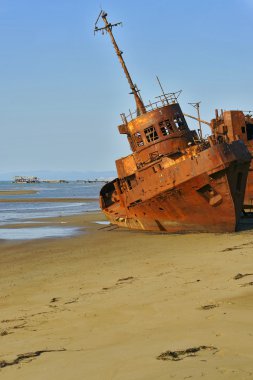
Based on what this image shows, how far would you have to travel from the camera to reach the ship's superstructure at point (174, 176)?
600 inches

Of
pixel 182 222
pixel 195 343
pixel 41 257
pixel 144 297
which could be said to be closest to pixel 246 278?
pixel 144 297

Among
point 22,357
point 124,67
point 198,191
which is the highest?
point 124,67

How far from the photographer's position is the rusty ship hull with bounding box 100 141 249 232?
15109 mm

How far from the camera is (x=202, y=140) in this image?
16922 mm

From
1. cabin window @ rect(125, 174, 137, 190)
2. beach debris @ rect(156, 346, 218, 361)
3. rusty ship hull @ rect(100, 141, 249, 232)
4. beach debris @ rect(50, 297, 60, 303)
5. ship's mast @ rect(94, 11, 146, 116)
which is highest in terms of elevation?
ship's mast @ rect(94, 11, 146, 116)

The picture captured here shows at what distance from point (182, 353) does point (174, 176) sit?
1181cm

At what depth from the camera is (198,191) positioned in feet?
51.0

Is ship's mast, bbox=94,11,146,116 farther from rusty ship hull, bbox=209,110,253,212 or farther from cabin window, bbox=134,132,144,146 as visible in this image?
rusty ship hull, bbox=209,110,253,212

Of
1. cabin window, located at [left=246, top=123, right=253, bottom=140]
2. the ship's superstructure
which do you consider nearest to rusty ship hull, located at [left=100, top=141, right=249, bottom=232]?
the ship's superstructure

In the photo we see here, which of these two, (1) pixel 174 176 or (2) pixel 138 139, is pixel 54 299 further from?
(2) pixel 138 139

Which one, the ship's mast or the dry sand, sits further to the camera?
the ship's mast

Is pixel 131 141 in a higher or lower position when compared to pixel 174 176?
higher

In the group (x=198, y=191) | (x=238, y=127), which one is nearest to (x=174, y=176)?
(x=198, y=191)

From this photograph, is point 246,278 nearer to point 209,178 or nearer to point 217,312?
point 217,312
